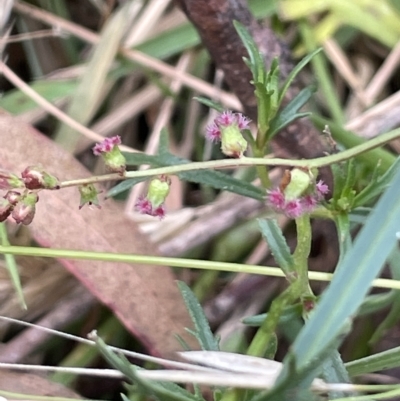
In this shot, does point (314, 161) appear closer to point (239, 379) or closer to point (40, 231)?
point (239, 379)

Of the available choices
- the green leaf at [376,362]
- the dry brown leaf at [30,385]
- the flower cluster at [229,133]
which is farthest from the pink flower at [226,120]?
the dry brown leaf at [30,385]

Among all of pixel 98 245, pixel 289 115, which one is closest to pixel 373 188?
pixel 289 115

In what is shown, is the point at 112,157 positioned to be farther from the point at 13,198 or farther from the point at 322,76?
the point at 322,76

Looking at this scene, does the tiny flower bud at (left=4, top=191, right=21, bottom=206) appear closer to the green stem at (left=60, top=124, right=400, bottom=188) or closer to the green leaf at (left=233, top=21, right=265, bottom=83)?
the green stem at (left=60, top=124, right=400, bottom=188)

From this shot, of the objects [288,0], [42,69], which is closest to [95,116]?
[42,69]

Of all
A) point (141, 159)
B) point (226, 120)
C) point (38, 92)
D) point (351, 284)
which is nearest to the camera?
point (351, 284)

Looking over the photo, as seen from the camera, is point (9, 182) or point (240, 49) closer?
point (9, 182)
